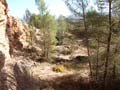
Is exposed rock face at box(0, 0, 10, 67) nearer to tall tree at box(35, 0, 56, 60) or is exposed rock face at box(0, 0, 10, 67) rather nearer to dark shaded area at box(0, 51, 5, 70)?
dark shaded area at box(0, 51, 5, 70)

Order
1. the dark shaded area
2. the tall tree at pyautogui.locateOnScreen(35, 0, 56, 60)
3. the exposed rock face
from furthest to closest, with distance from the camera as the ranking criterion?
the tall tree at pyautogui.locateOnScreen(35, 0, 56, 60) < the exposed rock face < the dark shaded area

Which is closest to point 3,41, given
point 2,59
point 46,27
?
point 2,59

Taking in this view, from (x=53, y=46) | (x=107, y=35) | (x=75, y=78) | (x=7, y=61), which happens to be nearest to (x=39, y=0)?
(x=53, y=46)

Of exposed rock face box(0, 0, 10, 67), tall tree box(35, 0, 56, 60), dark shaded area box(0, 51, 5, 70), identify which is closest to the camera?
dark shaded area box(0, 51, 5, 70)

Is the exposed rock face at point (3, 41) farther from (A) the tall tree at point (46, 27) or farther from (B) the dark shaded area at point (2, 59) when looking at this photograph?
(A) the tall tree at point (46, 27)

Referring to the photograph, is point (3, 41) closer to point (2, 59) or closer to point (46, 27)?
point (2, 59)

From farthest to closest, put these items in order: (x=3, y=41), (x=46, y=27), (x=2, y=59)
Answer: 1. (x=46, y=27)
2. (x=3, y=41)
3. (x=2, y=59)

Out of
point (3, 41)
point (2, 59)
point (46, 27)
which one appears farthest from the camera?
point (46, 27)

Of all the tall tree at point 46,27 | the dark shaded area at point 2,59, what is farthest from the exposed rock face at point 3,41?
the tall tree at point 46,27

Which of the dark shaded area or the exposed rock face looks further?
the exposed rock face

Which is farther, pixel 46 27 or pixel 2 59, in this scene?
pixel 46 27

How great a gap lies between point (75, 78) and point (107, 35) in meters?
6.09

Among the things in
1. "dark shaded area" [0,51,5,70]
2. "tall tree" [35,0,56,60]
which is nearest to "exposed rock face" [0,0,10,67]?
"dark shaded area" [0,51,5,70]

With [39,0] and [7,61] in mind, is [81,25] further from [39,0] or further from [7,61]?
[39,0]
